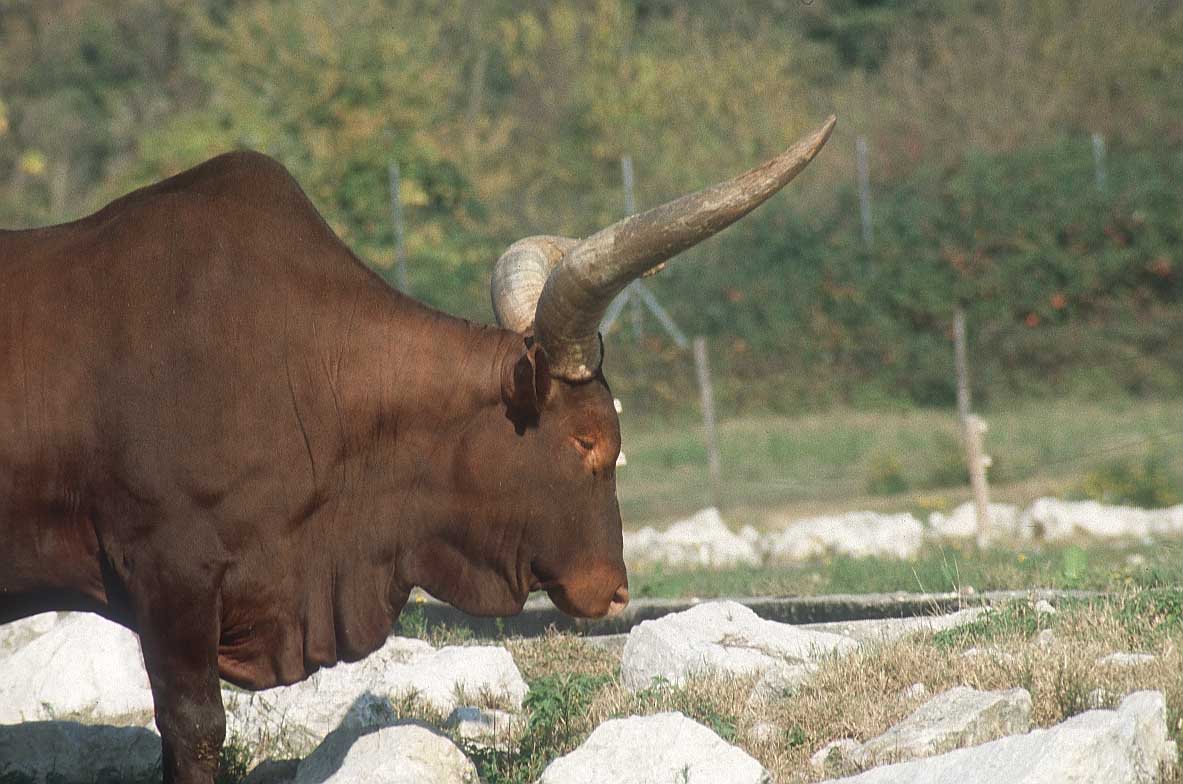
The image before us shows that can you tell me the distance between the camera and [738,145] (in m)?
30.5

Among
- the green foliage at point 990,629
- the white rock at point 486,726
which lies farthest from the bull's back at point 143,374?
the green foliage at point 990,629

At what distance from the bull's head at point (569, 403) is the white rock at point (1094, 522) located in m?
8.74

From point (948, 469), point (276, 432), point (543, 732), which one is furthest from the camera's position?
point (948, 469)

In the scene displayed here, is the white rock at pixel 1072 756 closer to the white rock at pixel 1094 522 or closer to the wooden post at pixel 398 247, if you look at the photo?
the white rock at pixel 1094 522

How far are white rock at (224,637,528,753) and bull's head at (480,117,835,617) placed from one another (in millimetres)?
1397

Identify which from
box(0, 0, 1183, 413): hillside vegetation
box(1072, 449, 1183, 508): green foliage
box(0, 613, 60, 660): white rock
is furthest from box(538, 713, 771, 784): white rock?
box(0, 0, 1183, 413): hillside vegetation

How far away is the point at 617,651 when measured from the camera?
8.01 metres

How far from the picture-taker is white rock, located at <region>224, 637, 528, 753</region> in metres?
7.06

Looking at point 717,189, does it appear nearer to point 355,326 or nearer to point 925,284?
point 355,326

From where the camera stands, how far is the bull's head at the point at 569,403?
5.45 meters

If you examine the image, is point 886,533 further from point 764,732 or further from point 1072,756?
point 1072,756

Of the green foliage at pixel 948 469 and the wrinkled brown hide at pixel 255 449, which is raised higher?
the wrinkled brown hide at pixel 255 449

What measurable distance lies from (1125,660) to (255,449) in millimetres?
2989

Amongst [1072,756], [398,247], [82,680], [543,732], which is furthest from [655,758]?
[398,247]
